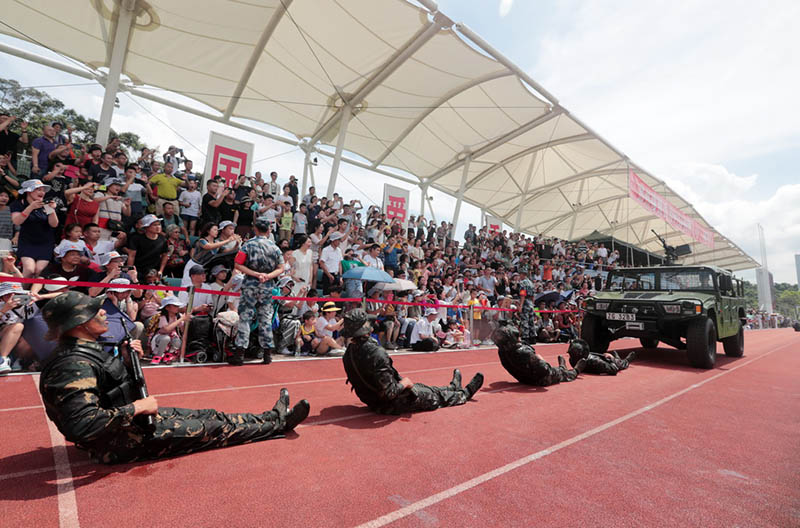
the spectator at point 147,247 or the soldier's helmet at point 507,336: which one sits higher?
the spectator at point 147,247

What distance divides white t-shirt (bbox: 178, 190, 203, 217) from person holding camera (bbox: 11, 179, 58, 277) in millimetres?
3230

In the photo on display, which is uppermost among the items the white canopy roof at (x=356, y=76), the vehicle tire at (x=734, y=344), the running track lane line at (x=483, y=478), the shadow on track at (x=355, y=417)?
the white canopy roof at (x=356, y=76)

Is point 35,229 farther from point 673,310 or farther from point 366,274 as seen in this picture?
point 673,310

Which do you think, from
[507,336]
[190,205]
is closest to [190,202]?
[190,205]

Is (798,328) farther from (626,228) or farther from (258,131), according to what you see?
(258,131)

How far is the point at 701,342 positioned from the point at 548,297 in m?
5.27

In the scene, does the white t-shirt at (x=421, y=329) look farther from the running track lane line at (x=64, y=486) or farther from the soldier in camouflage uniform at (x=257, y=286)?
the running track lane line at (x=64, y=486)

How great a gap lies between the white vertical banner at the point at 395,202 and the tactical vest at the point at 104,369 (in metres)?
15.1

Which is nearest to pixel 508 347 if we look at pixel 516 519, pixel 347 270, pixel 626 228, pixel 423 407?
pixel 423 407

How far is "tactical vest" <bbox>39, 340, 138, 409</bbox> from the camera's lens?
227cm

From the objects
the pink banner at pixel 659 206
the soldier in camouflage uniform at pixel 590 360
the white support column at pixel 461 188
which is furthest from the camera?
the white support column at pixel 461 188

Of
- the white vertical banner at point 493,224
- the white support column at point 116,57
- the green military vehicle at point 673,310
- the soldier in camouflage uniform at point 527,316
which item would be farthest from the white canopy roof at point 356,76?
the green military vehicle at point 673,310

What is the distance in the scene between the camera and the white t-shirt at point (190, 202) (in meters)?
9.26

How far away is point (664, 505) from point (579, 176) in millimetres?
26753
